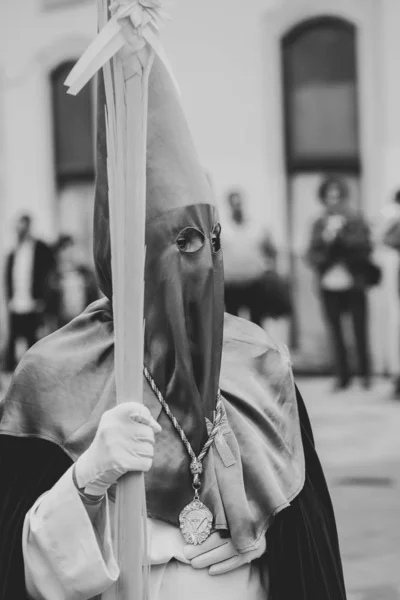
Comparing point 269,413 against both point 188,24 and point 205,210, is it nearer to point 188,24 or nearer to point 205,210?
point 205,210

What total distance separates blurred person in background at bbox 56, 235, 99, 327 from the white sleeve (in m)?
9.49

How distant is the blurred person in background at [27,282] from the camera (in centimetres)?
1145

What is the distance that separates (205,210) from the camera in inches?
89.9

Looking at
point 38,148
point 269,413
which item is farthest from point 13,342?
point 269,413

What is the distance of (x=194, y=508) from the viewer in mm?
2324

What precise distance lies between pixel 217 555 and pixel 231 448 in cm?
22

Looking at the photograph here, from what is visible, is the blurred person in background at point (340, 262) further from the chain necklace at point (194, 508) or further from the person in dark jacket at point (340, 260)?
the chain necklace at point (194, 508)

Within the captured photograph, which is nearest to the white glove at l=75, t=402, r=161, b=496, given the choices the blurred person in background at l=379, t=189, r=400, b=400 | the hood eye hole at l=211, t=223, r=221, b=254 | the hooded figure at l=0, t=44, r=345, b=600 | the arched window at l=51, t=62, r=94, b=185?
the hooded figure at l=0, t=44, r=345, b=600

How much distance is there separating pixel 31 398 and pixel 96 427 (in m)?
0.17

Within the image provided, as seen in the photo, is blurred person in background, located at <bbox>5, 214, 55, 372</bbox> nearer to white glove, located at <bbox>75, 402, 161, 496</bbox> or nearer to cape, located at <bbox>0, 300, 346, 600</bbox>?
cape, located at <bbox>0, 300, 346, 600</bbox>

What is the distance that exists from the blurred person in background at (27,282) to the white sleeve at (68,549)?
9.35 meters

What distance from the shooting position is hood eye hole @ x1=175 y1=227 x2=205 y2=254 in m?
2.26

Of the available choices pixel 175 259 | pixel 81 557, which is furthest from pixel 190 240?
pixel 81 557

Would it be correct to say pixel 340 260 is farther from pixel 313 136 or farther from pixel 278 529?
pixel 278 529
